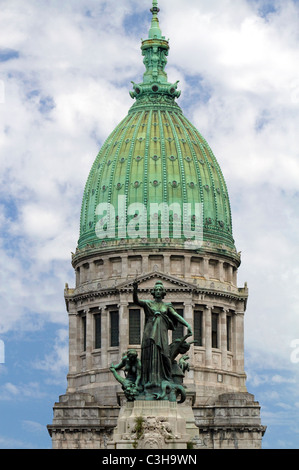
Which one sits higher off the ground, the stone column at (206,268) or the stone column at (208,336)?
the stone column at (206,268)

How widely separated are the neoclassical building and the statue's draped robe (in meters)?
81.4

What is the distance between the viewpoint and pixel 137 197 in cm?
16550

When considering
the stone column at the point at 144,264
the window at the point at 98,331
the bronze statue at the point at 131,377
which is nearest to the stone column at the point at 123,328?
the window at the point at 98,331

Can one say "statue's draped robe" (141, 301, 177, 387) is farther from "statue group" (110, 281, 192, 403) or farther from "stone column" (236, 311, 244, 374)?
"stone column" (236, 311, 244, 374)

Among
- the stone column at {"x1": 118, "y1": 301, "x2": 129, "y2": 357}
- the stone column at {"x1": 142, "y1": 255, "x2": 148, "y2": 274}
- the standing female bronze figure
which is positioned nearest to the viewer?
the standing female bronze figure

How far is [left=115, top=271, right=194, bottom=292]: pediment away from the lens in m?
159

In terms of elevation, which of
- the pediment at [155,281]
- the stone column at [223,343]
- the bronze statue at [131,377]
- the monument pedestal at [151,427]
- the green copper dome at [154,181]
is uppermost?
the green copper dome at [154,181]

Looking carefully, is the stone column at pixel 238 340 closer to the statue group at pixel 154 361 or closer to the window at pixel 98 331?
the window at pixel 98 331

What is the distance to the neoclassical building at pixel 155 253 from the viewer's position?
528 ft

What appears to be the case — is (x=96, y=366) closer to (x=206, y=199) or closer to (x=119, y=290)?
(x=119, y=290)

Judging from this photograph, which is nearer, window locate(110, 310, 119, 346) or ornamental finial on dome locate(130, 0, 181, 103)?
window locate(110, 310, 119, 346)

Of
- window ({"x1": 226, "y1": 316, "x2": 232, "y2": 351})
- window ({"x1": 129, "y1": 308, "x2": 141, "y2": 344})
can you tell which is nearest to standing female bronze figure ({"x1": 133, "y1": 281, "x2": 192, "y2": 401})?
window ({"x1": 129, "y1": 308, "x2": 141, "y2": 344})

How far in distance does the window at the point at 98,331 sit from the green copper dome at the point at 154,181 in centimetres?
784
